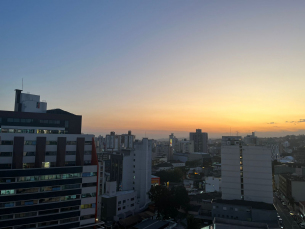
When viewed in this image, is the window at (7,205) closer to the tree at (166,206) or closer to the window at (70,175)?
the window at (70,175)

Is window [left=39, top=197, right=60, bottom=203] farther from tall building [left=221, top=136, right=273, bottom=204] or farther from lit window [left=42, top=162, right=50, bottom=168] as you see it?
tall building [left=221, top=136, right=273, bottom=204]

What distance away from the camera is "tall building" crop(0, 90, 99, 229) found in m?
33.5

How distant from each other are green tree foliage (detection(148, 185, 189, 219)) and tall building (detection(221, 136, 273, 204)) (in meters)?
10.6

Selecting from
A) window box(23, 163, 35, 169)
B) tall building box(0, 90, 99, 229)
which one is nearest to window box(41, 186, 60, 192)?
tall building box(0, 90, 99, 229)

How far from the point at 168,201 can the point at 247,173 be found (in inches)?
802

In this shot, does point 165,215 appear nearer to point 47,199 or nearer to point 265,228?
point 265,228

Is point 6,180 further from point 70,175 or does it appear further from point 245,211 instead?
point 245,211

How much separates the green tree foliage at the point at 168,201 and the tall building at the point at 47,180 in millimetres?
18019

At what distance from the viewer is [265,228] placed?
3256cm

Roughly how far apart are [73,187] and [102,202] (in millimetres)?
17138

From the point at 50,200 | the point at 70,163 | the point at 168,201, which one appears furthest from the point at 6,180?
the point at 168,201

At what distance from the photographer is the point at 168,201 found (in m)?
52.0

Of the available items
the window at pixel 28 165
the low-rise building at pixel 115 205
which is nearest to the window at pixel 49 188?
the window at pixel 28 165

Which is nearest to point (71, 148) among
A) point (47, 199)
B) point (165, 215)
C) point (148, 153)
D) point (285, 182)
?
point (47, 199)
